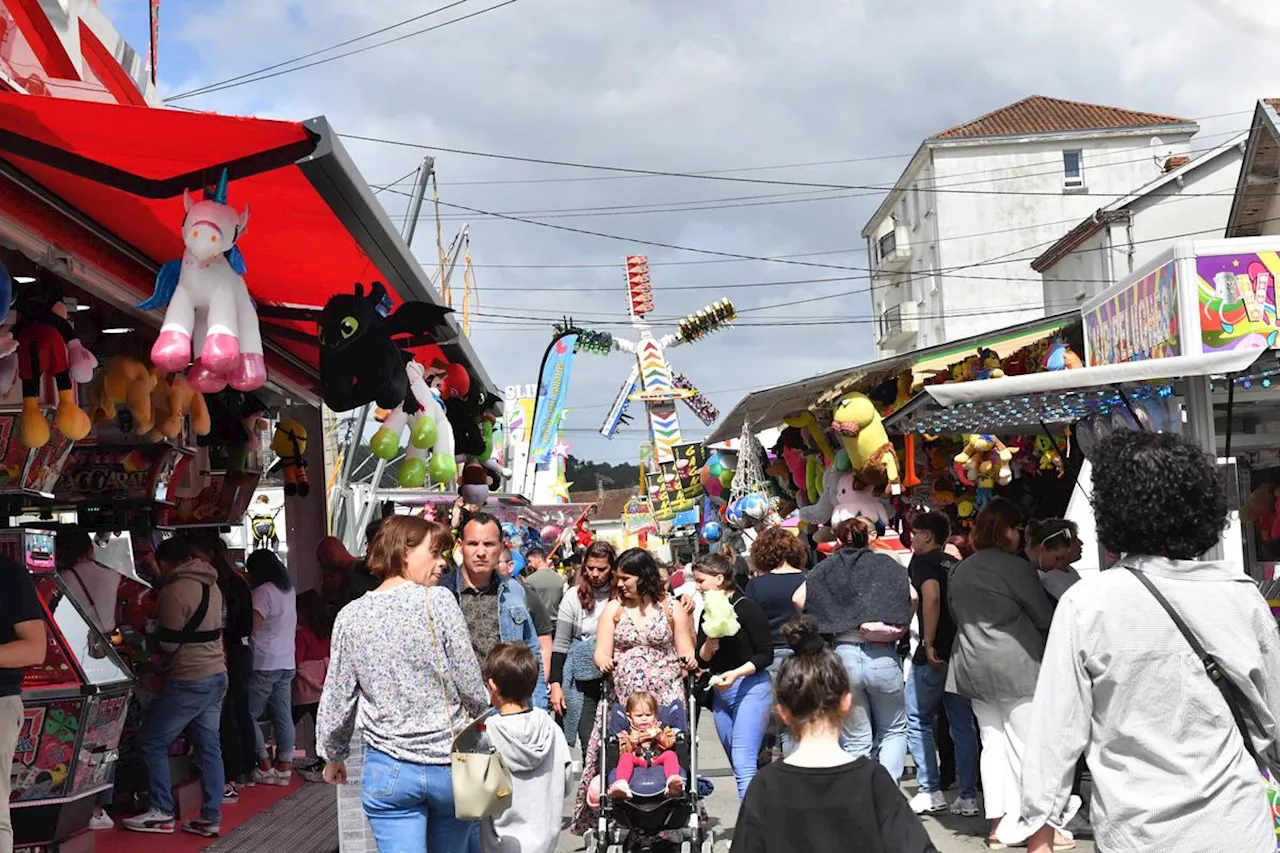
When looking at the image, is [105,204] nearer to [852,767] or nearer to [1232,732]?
[852,767]

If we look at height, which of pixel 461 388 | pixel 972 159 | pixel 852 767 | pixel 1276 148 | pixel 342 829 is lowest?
pixel 342 829

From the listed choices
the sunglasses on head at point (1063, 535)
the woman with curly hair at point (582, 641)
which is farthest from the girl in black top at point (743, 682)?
the sunglasses on head at point (1063, 535)

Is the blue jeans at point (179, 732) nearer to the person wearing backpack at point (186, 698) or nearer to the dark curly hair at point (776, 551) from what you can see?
the person wearing backpack at point (186, 698)

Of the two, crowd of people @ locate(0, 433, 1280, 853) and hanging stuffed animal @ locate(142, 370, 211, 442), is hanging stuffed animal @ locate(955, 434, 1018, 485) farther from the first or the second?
hanging stuffed animal @ locate(142, 370, 211, 442)

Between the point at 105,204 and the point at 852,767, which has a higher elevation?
the point at 105,204

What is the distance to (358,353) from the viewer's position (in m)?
6.51

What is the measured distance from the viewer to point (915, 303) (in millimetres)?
49844

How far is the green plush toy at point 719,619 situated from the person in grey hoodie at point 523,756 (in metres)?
1.88

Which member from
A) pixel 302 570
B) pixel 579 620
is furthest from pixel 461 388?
pixel 302 570

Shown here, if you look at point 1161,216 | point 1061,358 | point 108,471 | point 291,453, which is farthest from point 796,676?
point 1161,216

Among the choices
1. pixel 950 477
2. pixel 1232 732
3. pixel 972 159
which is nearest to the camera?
pixel 1232 732

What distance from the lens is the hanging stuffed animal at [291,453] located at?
1120 cm

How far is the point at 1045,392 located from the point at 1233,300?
2603 mm

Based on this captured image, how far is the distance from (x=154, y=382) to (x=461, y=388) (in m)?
2.60
